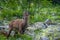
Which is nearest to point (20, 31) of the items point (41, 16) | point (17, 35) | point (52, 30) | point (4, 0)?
point (17, 35)

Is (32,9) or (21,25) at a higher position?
(21,25)

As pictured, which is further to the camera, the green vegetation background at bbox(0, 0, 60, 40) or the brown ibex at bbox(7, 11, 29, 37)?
the green vegetation background at bbox(0, 0, 60, 40)

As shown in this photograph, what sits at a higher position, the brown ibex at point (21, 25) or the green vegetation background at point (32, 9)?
the brown ibex at point (21, 25)

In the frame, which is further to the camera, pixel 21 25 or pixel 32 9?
pixel 32 9

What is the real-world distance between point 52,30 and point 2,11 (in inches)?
177

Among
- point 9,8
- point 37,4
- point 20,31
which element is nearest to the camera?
point 20,31

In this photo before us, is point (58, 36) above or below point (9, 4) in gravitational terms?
above

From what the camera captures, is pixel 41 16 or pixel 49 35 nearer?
pixel 49 35

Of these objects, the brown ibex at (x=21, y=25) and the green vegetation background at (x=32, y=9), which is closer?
the brown ibex at (x=21, y=25)

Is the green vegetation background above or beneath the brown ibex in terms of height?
beneath

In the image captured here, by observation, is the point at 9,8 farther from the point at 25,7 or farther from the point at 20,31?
the point at 20,31

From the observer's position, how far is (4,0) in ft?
44.8

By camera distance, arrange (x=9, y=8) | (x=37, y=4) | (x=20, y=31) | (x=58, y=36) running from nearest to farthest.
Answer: (x=58, y=36)
(x=20, y=31)
(x=9, y=8)
(x=37, y=4)

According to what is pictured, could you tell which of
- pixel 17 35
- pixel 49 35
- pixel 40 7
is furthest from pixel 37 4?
pixel 49 35
